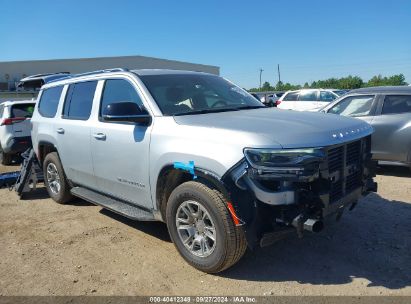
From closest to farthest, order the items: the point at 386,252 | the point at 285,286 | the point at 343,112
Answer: the point at 285,286, the point at 386,252, the point at 343,112

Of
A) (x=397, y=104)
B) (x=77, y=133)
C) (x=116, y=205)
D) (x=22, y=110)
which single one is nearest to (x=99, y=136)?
(x=77, y=133)

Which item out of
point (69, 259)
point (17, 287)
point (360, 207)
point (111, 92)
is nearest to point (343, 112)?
point (360, 207)

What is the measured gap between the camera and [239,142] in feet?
11.5

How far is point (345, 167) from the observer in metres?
3.88

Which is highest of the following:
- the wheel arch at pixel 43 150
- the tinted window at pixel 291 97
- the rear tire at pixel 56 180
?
the tinted window at pixel 291 97

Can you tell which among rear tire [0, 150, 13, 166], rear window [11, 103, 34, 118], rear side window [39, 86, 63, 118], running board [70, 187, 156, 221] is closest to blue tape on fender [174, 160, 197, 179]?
running board [70, 187, 156, 221]

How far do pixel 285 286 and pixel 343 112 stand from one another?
219 inches

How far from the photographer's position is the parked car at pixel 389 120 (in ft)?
24.4

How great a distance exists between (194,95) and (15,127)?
732 centimetres

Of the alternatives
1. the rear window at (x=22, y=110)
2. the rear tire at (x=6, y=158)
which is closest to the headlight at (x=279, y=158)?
the rear window at (x=22, y=110)

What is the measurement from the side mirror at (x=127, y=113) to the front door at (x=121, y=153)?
107 millimetres

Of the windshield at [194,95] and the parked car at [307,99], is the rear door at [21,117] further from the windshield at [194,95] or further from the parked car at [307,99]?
the parked car at [307,99]

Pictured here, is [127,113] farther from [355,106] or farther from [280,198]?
[355,106]

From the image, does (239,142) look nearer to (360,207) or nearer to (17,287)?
(17,287)
